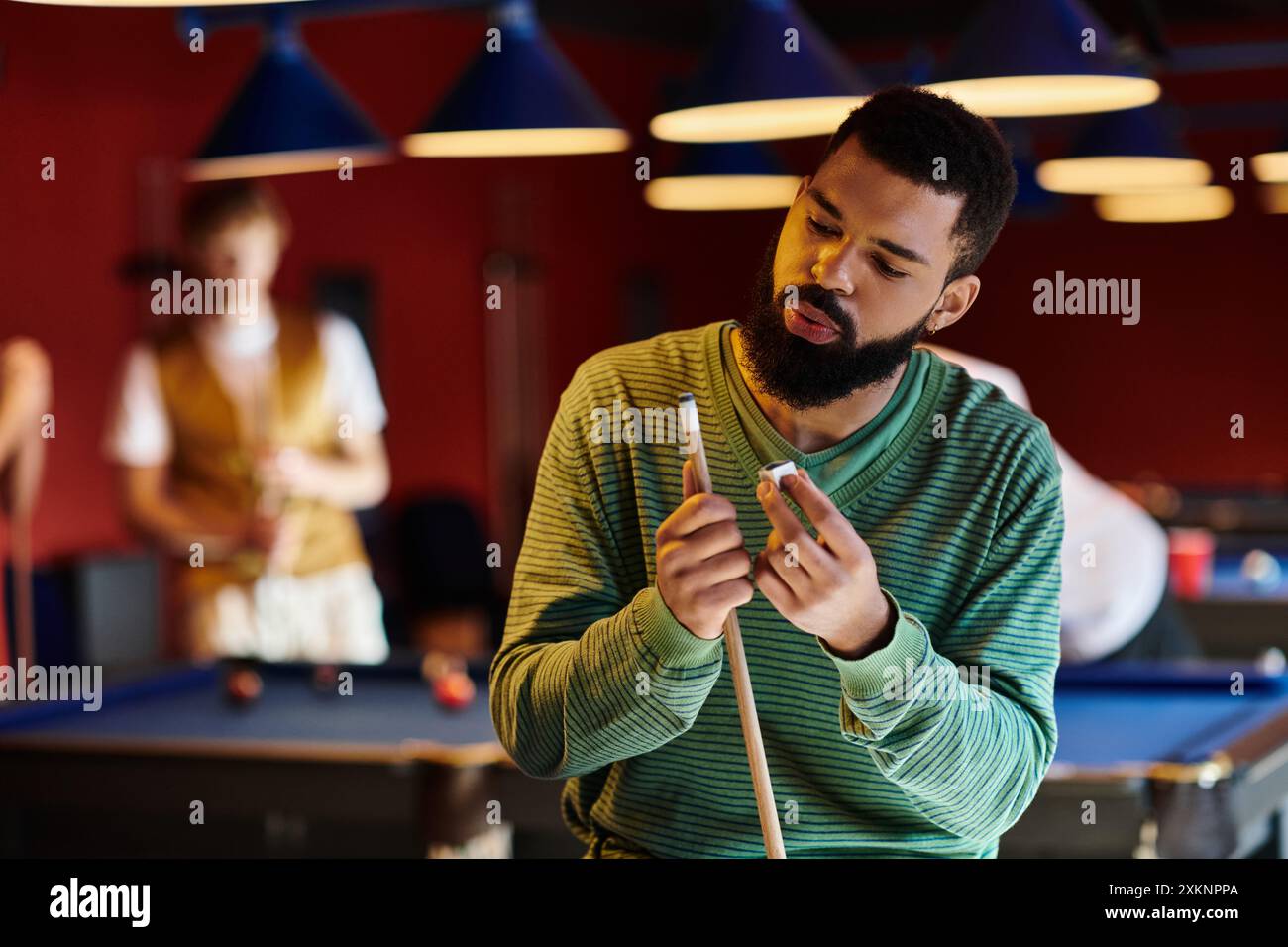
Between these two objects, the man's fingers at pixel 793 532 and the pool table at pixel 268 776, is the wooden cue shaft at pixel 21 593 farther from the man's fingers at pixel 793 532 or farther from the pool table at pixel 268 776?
the man's fingers at pixel 793 532

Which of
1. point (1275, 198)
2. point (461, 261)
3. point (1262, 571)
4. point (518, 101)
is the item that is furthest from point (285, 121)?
point (1275, 198)

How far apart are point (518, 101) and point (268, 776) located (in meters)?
1.15

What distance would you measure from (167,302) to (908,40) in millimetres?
4829

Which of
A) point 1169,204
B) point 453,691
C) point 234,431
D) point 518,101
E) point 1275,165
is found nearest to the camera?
point 518,101

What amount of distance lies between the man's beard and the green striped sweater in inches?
2.9

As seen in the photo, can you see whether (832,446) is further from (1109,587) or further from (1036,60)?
(1109,587)

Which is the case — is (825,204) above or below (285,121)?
below

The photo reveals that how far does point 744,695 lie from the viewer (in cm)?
150

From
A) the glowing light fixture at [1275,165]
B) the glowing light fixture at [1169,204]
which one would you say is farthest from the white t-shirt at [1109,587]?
the glowing light fixture at [1169,204]

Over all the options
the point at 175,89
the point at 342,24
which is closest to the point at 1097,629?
the point at 175,89

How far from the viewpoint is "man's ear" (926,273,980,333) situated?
5.16ft

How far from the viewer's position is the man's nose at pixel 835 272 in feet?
4.91

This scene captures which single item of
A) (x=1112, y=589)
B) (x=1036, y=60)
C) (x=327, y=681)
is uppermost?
(x=1036, y=60)

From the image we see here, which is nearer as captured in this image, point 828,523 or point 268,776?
point 828,523
